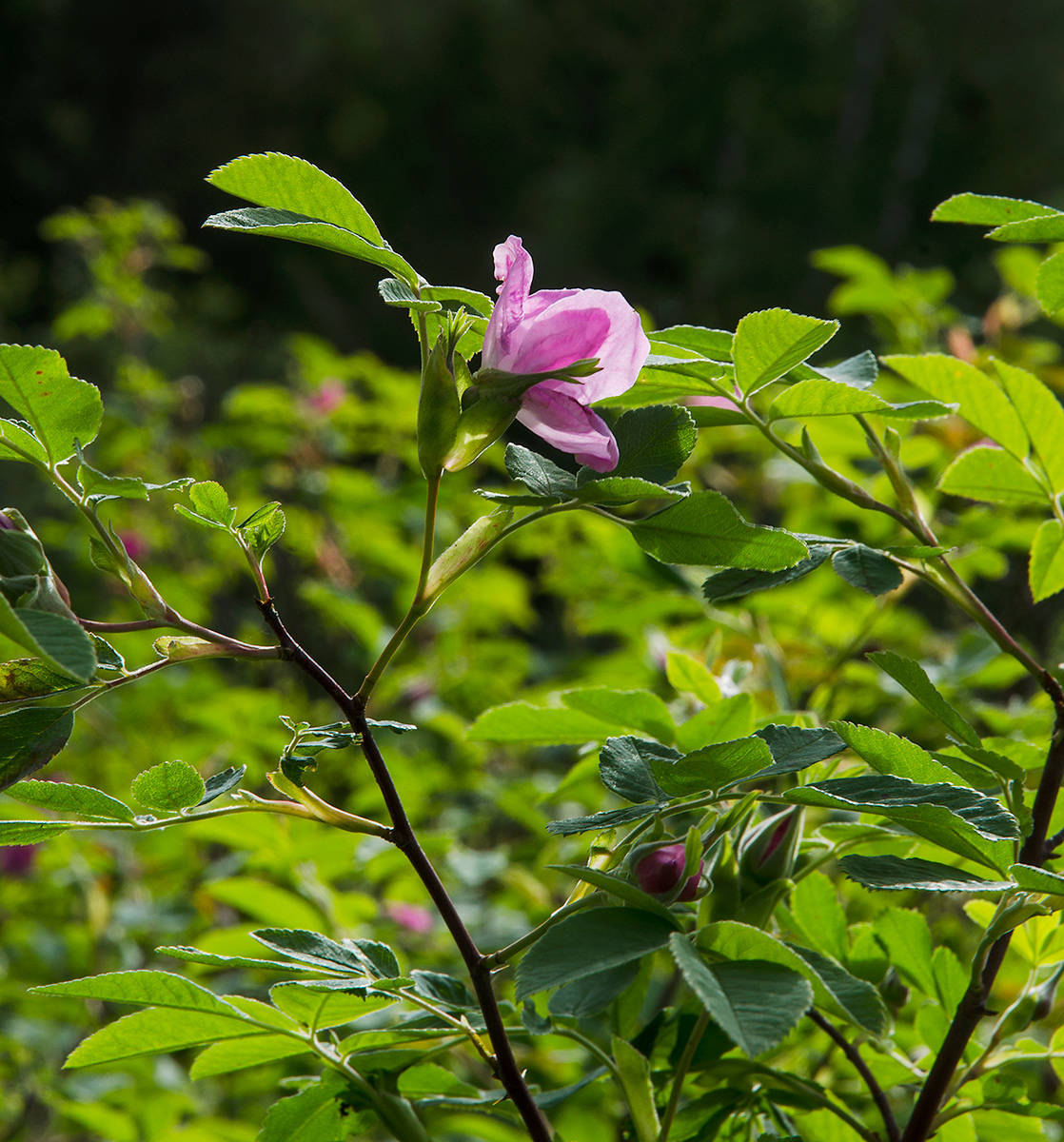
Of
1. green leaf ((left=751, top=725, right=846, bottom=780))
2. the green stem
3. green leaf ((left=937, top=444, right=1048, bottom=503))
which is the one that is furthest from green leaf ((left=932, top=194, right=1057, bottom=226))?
the green stem

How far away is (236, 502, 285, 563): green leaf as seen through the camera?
1.17ft

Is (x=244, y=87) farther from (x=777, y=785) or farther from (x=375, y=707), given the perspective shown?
(x=777, y=785)

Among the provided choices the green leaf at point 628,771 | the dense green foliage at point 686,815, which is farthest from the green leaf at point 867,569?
the green leaf at point 628,771

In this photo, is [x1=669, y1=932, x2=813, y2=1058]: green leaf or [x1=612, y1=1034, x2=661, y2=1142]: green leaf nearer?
[x1=669, y1=932, x2=813, y2=1058]: green leaf

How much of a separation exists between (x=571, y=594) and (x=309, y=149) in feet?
25.2

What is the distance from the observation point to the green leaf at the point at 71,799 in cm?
34

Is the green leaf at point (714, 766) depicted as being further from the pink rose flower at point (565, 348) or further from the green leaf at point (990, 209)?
the green leaf at point (990, 209)

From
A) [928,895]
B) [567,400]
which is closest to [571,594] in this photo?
[928,895]

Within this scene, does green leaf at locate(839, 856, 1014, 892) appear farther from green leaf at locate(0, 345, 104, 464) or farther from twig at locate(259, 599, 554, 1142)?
green leaf at locate(0, 345, 104, 464)

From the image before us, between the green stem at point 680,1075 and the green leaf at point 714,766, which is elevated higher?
the green leaf at point 714,766

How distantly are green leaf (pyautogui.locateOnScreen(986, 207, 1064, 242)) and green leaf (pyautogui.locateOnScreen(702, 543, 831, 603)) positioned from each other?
0.13m

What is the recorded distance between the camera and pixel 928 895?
0.59m

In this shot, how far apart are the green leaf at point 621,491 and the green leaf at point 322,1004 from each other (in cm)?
19

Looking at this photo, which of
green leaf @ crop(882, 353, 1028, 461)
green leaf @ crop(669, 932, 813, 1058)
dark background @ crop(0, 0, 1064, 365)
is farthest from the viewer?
dark background @ crop(0, 0, 1064, 365)
